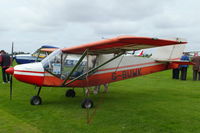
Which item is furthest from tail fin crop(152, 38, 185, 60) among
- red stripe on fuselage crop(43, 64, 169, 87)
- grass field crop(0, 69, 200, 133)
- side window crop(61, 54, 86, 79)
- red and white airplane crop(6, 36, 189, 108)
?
side window crop(61, 54, 86, 79)

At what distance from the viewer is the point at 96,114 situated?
5.87 meters

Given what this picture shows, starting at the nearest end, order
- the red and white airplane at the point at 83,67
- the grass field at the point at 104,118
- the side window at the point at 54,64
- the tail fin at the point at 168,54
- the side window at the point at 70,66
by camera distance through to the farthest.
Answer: the grass field at the point at 104,118 < the red and white airplane at the point at 83,67 < the side window at the point at 54,64 < the side window at the point at 70,66 < the tail fin at the point at 168,54

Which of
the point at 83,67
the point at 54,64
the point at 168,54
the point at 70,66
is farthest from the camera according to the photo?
the point at 168,54

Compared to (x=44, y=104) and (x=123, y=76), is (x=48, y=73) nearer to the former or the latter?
(x=44, y=104)

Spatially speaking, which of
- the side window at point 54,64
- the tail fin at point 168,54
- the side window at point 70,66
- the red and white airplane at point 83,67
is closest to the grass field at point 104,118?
the red and white airplane at point 83,67

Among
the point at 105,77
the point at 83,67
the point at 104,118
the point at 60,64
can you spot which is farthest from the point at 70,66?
the point at 104,118

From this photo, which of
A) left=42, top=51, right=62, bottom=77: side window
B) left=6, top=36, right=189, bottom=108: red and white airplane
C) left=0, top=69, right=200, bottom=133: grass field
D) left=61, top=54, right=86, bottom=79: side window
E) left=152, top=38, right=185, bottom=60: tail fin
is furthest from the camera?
left=152, top=38, right=185, bottom=60: tail fin

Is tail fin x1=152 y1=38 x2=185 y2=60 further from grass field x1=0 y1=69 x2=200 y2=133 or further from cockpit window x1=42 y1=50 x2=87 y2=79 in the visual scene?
cockpit window x1=42 y1=50 x2=87 y2=79

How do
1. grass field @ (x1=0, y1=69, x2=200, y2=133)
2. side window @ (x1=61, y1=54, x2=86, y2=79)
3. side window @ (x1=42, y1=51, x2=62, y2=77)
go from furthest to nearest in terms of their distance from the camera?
side window @ (x1=61, y1=54, x2=86, y2=79)
side window @ (x1=42, y1=51, x2=62, y2=77)
grass field @ (x1=0, y1=69, x2=200, y2=133)

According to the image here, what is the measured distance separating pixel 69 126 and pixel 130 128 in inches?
56.9

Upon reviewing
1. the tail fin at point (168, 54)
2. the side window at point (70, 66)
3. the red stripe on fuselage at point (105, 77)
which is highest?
the tail fin at point (168, 54)

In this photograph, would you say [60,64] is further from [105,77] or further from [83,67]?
[105,77]

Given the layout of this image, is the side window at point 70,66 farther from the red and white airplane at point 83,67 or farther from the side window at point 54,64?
the side window at point 54,64

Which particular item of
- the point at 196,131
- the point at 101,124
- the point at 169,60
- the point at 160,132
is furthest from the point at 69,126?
the point at 169,60
